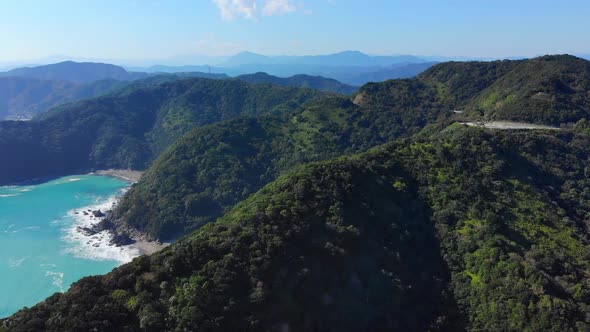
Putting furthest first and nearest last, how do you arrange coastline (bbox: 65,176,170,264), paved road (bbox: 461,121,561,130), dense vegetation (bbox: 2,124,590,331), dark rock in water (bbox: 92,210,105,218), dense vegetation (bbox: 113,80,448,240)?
dark rock in water (bbox: 92,210,105,218), dense vegetation (bbox: 113,80,448,240), coastline (bbox: 65,176,170,264), paved road (bbox: 461,121,561,130), dense vegetation (bbox: 2,124,590,331)

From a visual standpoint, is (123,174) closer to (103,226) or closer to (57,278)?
(103,226)

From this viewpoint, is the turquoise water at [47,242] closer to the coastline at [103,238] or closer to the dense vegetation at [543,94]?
the coastline at [103,238]

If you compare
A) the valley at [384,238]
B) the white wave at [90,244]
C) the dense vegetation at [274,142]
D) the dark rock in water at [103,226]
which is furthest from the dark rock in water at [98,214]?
the dense vegetation at [274,142]

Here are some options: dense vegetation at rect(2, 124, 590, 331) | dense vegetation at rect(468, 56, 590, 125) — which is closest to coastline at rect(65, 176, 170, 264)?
dense vegetation at rect(2, 124, 590, 331)

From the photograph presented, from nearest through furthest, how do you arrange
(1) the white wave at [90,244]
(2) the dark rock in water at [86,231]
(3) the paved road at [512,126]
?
1. (3) the paved road at [512,126]
2. (1) the white wave at [90,244]
3. (2) the dark rock in water at [86,231]

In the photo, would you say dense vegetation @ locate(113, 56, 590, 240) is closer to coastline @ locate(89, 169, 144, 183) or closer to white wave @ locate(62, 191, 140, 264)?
white wave @ locate(62, 191, 140, 264)

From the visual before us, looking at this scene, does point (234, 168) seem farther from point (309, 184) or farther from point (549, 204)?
point (549, 204)

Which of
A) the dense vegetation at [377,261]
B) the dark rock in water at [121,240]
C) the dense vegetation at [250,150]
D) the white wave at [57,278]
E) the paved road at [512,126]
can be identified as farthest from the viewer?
the dense vegetation at [250,150]

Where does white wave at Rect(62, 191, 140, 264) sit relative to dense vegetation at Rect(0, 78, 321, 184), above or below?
below
